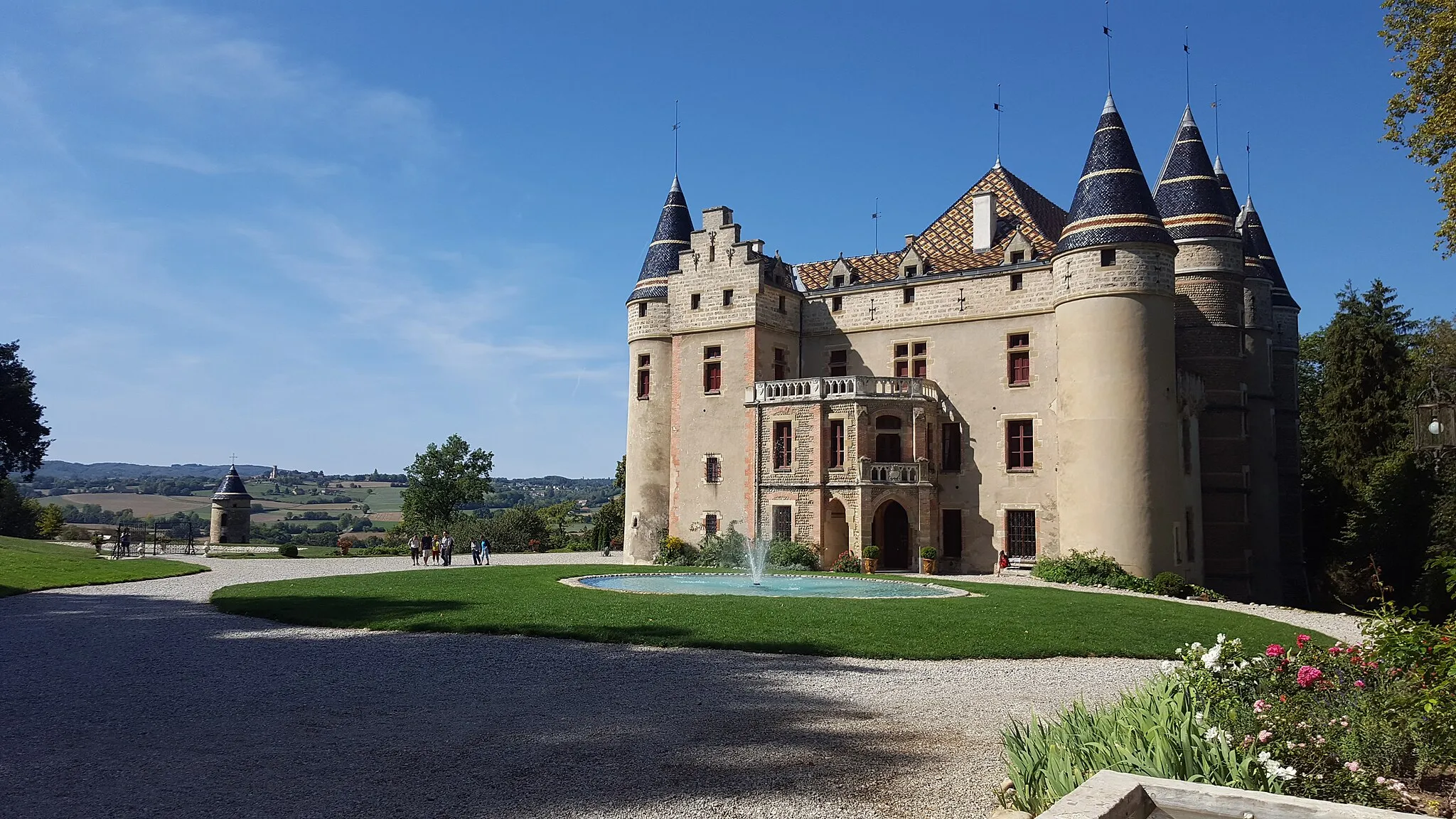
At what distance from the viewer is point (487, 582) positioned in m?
22.9

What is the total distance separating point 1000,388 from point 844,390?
5.16 metres

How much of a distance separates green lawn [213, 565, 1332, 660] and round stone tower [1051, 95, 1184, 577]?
6855 millimetres

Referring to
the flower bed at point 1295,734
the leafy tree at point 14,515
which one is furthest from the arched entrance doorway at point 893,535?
the leafy tree at point 14,515

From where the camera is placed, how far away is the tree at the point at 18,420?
49.3 meters

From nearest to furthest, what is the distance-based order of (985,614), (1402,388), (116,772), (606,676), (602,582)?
(116,772) → (606,676) → (985,614) → (602,582) → (1402,388)

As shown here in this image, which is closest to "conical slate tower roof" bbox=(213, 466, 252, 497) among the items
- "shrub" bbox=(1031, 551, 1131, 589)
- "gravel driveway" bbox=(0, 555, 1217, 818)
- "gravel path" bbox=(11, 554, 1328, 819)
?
"gravel path" bbox=(11, 554, 1328, 819)

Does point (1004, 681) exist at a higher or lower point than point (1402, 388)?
lower

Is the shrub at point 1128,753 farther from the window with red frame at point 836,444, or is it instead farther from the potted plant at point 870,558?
the window with red frame at point 836,444

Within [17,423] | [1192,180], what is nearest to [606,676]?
[1192,180]

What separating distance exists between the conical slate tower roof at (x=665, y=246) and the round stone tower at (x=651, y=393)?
28 mm

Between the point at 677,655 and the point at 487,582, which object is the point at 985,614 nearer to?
the point at 677,655

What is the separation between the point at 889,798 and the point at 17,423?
5643cm

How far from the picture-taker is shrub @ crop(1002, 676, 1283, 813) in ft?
19.3

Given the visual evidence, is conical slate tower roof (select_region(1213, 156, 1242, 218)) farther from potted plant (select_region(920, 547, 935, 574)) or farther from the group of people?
the group of people
